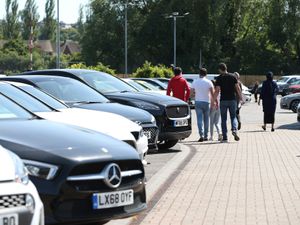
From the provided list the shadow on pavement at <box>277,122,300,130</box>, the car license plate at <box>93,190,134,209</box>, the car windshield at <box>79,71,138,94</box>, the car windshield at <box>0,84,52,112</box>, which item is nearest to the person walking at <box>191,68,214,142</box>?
the car windshield at <box>79,71,138,94</box>

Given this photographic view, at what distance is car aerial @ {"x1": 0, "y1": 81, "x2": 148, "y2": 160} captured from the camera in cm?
843

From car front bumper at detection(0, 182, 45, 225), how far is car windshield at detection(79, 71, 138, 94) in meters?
8.85

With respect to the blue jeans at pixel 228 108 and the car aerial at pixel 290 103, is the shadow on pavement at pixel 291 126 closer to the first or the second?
the blue jeans at pixel 228 108

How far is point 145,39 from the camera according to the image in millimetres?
78000

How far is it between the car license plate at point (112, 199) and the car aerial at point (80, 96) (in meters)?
4.86

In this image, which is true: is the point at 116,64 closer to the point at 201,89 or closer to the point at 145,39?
the point at 145,39

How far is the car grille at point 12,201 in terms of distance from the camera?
480cm

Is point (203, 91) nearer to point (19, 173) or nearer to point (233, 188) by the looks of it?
point (233, 188)

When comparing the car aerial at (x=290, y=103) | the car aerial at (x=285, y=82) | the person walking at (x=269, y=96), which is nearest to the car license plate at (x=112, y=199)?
the person walking at (x=269, y=96)

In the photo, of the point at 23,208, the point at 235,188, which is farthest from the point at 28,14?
the point at 23,208

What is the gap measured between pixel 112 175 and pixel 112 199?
0.21m

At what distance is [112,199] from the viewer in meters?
6.16

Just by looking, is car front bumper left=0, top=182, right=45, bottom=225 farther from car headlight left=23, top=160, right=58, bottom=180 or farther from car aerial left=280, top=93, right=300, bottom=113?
car aerial left=280, top=93, right=300, bottom=113

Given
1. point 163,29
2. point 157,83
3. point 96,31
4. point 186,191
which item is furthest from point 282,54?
point 186,191
